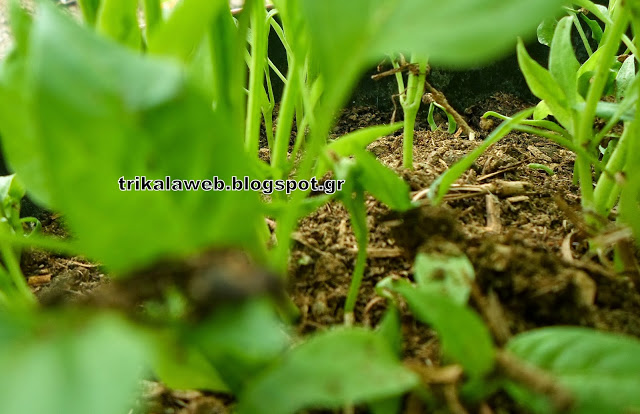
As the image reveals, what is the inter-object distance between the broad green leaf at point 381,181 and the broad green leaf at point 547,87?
0.55ft

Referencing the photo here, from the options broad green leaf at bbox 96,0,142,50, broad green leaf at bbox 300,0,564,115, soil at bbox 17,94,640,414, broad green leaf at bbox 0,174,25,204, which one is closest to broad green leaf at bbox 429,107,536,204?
soil at bbox 17,94,640,414

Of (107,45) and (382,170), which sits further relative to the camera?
(382,170)

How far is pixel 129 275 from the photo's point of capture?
0.18m

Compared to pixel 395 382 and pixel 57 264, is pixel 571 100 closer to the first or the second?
pixel 395 382

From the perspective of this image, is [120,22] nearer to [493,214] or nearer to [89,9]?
[89,9]

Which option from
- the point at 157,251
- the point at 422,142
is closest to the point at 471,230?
the point at 157,251

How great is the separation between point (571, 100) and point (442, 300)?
271mm

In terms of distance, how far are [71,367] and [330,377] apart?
9cm

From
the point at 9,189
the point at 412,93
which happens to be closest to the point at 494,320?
the point at 412,93

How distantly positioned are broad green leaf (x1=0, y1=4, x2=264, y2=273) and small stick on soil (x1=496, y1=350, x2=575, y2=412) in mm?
127

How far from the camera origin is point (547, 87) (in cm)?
41

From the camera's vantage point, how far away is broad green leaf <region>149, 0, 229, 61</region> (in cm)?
22

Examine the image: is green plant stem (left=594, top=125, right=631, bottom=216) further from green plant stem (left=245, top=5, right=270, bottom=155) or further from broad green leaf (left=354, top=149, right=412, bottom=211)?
green plant stem (left=245, top=5, right=270, bottom=155)

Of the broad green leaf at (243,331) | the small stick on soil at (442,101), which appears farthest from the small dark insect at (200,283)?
the small stick on soil at (442,101)
